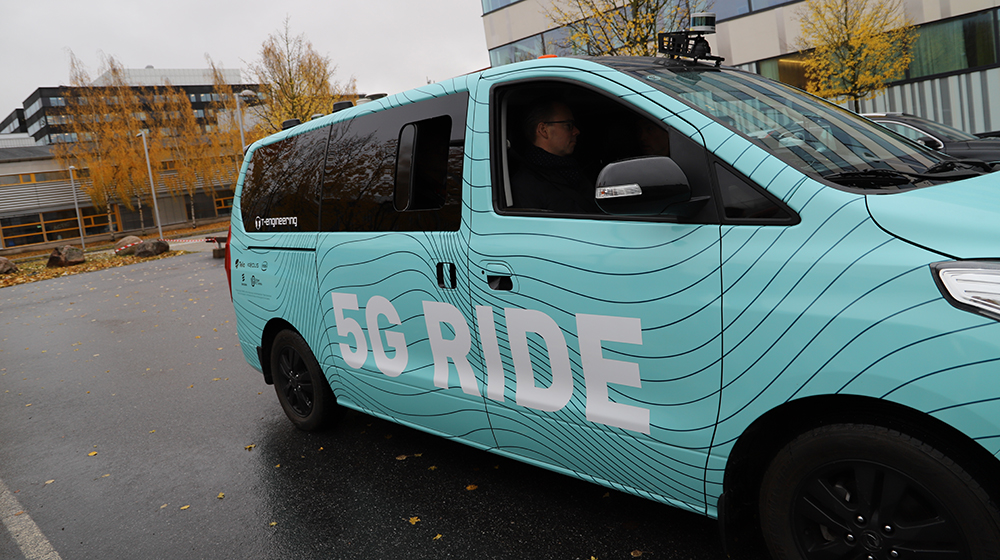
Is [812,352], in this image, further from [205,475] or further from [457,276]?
[205,475]

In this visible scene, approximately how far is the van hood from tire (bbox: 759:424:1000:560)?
1.76 ft

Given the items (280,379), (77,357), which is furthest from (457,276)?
(77,357)

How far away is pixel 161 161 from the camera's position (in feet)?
159

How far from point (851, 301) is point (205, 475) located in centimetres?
378

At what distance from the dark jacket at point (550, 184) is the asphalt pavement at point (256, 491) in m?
1.46

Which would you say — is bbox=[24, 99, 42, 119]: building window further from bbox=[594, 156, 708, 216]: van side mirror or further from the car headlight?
the car headlight

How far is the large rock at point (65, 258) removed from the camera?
22.7 meters

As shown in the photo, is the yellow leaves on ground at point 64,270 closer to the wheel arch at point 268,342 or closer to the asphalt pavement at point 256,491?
the asphalt pavement at point 256,491

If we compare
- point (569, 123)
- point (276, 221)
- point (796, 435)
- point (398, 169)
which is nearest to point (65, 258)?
point (276, 221)

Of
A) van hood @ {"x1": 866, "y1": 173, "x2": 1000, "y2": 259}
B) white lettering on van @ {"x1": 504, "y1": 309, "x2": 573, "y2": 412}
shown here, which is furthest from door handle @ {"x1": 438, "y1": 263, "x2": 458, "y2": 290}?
van hood @ {"x1": 866, "y1": 173, "x2": 1000, "y2": 259}

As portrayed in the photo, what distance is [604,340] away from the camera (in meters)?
2.53

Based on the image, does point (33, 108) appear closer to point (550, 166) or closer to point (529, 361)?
point (550, 166)

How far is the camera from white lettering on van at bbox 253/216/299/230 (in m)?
4.24

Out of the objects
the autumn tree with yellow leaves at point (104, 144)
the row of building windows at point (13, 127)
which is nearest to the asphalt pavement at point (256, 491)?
the autumn tree with yellow leaves at point (104, 144)
